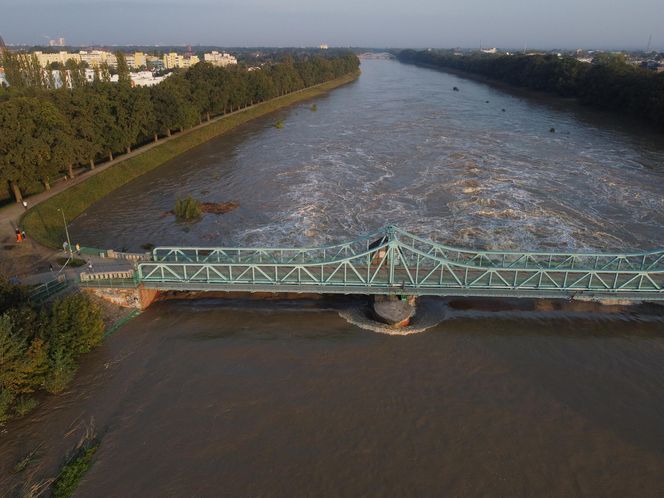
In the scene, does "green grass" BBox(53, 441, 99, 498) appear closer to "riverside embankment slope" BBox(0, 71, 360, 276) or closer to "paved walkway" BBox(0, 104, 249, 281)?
"paved walkway" BBox(0, 104, 249, 281)

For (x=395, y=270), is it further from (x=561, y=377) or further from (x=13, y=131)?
(x=13, y=131)

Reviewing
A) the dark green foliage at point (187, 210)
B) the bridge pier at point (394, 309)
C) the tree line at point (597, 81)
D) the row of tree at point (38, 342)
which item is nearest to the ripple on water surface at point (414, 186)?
the dark green foliage at point (187, 210)

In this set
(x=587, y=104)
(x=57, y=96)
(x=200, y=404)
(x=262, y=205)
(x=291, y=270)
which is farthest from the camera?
(x=587, y=104)

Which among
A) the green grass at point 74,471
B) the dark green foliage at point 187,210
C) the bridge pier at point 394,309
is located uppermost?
the dark green foliage at point 187,210

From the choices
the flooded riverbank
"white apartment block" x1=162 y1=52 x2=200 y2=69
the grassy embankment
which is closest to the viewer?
the flooded riverbank

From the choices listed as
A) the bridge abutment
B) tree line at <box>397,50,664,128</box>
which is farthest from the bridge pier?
tree line at <box>397,50,664,128</box>

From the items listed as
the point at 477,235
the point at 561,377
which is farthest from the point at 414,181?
the point at 561,377

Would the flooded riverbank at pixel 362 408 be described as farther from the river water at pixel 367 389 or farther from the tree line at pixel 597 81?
the tree line at pixel 597 81
